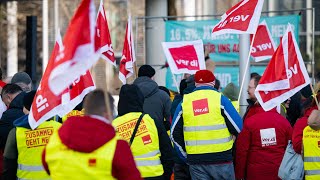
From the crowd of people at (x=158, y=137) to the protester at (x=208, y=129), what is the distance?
0.4 inches

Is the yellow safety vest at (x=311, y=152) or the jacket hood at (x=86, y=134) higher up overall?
the jacket hood at (x=86, y=134)

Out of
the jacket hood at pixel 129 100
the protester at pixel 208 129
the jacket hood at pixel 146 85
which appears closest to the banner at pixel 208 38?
the jacket hood at pixel 146 85

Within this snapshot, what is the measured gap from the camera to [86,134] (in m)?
5.86

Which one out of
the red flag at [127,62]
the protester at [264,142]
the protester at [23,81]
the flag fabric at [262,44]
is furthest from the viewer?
the flag fabric at [262,44]

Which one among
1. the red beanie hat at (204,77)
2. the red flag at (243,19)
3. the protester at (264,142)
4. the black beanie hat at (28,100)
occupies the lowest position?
the protester at (264,142)

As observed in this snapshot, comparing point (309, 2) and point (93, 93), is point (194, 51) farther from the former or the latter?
point (309, 2)

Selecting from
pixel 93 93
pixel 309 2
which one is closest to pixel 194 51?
pixel 93 93

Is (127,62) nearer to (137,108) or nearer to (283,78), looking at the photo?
(283,78)

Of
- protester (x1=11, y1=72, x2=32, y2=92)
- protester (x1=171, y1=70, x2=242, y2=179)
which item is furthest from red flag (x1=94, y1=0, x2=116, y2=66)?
protester (x1=171, y1=70, x2=242, y2=179)

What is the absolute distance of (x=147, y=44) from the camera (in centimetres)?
1831

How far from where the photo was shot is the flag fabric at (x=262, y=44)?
13.6 meters

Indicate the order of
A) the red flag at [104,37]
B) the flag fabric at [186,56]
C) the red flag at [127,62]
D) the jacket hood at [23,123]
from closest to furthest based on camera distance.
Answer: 1. the jacket hood at [23,123]
2. the red flag at [104,37]
3. the red flag at [127,62]
4. the flag fabric at [186,56]

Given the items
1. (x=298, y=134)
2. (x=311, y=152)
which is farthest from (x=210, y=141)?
(x=311, y=152)

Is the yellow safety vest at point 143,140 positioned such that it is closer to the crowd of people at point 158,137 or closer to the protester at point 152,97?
the crowd of people at point 158,137
